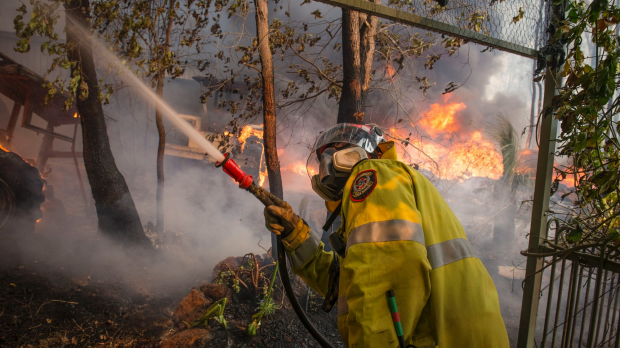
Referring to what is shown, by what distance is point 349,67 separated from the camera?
4859 mm

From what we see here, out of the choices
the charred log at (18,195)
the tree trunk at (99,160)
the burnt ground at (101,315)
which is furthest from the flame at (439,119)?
the charred log at (18,195)

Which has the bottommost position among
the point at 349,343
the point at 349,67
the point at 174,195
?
the point at 349,343

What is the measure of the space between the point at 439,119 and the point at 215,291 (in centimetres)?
1022

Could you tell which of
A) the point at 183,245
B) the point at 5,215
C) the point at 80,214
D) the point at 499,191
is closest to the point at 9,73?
the point at 5,215

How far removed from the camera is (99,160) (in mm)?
5051

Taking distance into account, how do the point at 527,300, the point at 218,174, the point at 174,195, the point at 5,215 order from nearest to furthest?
1. the point at 527,300
2. the point at 5,215
3. the point at 174,195
4. the point at 218,174

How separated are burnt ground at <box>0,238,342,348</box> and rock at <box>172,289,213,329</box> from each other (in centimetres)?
11

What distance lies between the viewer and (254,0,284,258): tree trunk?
484cm

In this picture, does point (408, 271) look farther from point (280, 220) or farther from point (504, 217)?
point (504, 217)

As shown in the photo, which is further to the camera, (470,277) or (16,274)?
(16,274)

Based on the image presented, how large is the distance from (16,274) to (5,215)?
1154 millimetres

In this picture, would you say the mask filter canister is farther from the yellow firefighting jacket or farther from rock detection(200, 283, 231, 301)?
rock detection(200, 283, 231, 301)

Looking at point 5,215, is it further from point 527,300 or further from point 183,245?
point 527,300

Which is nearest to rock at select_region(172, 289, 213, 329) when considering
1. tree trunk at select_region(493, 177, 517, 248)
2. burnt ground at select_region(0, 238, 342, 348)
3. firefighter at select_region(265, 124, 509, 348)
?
burnt ground at select_region(0, 238, 342, 348)
